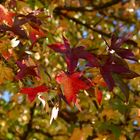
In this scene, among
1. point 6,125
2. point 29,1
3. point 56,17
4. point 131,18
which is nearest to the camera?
point 29,1

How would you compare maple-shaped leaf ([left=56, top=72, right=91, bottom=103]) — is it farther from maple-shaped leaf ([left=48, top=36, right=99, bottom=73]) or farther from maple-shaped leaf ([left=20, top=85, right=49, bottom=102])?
maple-shaped leaf ([left=20, top=85, right=49, bottom=102])

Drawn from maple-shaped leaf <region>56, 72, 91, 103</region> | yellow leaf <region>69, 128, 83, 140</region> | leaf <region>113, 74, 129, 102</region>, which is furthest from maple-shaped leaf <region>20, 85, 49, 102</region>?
yellow leaf <region>69, 128, 83, 140</region>

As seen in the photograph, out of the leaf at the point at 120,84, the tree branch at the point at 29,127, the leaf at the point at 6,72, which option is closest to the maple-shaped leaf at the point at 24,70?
the leaf at the point at 6,72

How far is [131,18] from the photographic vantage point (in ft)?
12.1

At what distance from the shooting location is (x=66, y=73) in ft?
3.56

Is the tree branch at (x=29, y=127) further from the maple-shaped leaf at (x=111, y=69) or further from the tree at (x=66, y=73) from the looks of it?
the maple-shaped leaf at (x=111, y=69)

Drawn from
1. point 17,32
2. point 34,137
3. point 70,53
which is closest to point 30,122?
point 34,137

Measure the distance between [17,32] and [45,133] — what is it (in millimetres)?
1902

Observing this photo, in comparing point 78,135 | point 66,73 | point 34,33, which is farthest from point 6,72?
point 78,135

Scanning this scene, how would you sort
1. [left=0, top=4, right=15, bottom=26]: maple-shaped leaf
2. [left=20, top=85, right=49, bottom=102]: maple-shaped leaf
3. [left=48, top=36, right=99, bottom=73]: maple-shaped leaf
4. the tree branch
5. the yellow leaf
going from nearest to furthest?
[left=48, top=36, right=99, bottom=73]: maple-shaped leaf, [left=20, top=85, right=49, bottom=102]: maple-shaped leaf, [left=0, top=4, right=15, bottom=26]: maple-shaped leaf, the yellow leaf, the tree branch

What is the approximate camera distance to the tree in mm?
1132

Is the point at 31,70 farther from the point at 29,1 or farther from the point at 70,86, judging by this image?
the point at 29,1

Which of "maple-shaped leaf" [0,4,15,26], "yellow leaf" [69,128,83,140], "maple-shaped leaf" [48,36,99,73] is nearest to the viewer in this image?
"maple-shaped leaf" [48,36,99,73]

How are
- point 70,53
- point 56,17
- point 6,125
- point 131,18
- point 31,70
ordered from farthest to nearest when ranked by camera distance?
point 131,18 → point 56,17 → point 6,125 → point 31,70 → point 70,53
